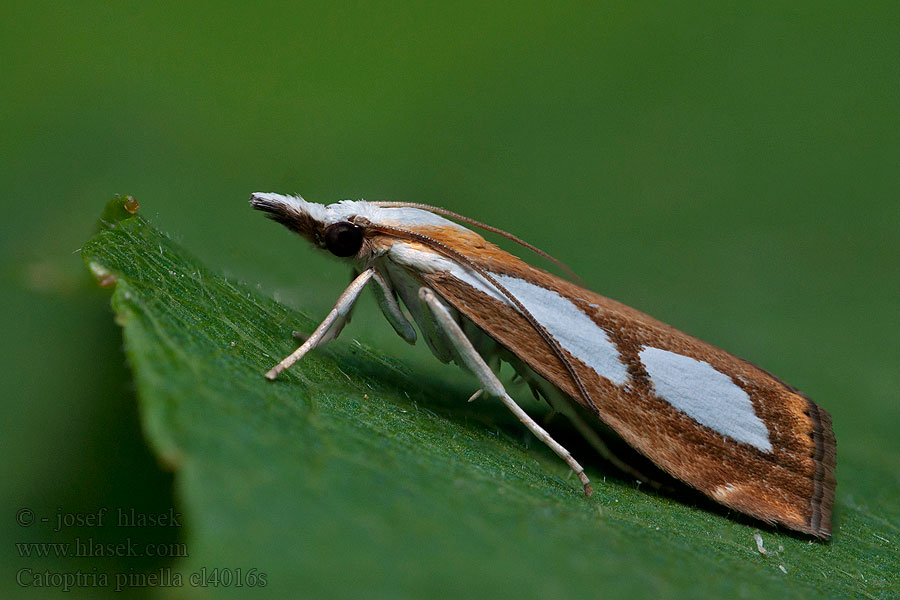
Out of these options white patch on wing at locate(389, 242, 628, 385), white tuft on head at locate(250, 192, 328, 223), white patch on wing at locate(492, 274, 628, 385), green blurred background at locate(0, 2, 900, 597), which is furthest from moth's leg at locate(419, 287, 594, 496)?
green blurred background at locate(0, 2, 900, 597)

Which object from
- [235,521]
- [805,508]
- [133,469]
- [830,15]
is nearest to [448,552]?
[235,521]

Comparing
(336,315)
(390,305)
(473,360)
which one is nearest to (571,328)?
(473,360)

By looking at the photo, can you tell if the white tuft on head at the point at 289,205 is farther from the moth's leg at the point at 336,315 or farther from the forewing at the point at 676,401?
the forewing at the point at 676,401

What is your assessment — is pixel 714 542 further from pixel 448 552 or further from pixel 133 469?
pixel 133 469

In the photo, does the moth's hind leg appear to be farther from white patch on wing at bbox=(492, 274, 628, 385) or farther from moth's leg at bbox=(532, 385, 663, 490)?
white patch on wing at bbox=(492, 274, 628, 385)

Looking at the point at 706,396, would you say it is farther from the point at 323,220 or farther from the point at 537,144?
the point at 537,144

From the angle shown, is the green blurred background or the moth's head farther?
the green blurred background
